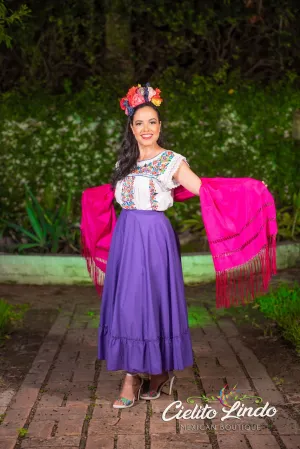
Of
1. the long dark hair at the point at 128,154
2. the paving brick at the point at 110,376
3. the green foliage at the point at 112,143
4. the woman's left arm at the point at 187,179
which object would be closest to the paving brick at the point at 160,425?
the paving brick at the point at 110,376

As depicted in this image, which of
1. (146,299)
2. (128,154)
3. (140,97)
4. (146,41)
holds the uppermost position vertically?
(146,41)

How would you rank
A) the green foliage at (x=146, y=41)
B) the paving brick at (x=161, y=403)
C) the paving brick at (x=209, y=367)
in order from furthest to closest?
1. the green foliage at (x=146, y=41)
2. the paving brick at (x=209, y=367)
3. the paving brick at (x=161, y=403)

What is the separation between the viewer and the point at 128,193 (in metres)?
5.08

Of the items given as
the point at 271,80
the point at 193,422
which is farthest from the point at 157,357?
the point at 271,80

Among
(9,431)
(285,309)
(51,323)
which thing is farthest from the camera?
(51,323)

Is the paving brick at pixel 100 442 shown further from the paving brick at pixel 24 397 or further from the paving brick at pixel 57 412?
the paving brick at pixel 24 397

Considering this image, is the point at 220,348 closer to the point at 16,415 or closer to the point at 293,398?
the point at 293,398

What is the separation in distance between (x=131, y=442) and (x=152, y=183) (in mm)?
1569

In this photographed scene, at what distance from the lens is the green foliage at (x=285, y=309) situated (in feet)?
20.8

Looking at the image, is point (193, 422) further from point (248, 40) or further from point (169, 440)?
point (248, 40)

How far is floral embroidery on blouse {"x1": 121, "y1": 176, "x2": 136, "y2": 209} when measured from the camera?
507cm

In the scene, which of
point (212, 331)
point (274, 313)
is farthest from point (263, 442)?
point (274, 313)

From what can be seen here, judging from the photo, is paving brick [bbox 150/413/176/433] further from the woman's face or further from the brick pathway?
the woman's face

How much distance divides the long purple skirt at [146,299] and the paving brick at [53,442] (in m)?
0.65
